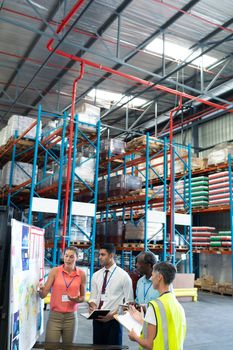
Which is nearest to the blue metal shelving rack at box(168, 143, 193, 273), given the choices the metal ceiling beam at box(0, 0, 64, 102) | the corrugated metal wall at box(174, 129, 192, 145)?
the corrugated metal wall at box(174, 129, 192, 145)

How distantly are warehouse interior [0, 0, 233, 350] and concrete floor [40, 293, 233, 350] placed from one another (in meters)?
0.16

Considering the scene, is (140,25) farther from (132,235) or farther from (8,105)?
(8,105)

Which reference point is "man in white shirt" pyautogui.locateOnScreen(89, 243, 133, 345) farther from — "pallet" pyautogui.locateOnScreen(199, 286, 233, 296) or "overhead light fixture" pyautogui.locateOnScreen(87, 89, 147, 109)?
"overhead light fixture" pyautogui.locateOnScreen(87, 89, 147, 109)

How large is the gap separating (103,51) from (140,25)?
6.69 feet

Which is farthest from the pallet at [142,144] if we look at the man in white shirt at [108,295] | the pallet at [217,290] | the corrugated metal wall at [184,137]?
the man in white shirt at [108,295]

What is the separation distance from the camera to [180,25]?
10000 mm

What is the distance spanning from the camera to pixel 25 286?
2.94 metres

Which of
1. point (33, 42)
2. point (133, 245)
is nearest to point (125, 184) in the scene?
point (133, 245)

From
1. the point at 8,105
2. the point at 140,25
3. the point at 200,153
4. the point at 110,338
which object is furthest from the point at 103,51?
the point at 110,338

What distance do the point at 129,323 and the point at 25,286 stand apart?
934 mm

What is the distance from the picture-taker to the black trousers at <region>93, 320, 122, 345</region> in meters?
3.68

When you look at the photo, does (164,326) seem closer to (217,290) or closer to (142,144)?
(142,144)

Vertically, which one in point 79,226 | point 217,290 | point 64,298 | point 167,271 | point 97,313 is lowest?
point 217,290

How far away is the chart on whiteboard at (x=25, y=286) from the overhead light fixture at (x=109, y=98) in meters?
11.5
